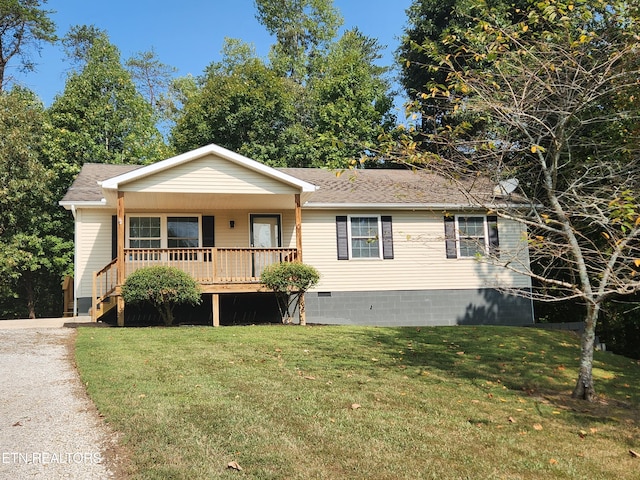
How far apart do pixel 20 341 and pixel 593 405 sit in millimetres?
9323

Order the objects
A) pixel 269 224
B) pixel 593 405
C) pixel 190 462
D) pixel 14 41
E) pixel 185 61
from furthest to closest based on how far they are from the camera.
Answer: pixel 185 61 → pixel 14 41 → pixel 269 224 → pixel 593 405 → pixel 190 462

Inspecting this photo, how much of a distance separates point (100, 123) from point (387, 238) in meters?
13.5

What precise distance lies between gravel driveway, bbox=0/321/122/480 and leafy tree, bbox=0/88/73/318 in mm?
11757

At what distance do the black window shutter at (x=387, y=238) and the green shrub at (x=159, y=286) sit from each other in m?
5.47

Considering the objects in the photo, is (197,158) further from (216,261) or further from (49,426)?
(49,426)

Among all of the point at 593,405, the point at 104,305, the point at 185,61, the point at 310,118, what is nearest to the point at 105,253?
the point at 104,305

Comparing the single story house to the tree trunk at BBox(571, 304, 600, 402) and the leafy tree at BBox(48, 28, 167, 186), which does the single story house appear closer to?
the leafy tree at BBox(48, 28, 167, 186)

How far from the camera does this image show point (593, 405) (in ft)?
20.8

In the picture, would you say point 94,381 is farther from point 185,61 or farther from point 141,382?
point 185,61

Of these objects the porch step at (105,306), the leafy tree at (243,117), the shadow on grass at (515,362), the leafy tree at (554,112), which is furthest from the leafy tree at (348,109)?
the leafy tree at (554,112)

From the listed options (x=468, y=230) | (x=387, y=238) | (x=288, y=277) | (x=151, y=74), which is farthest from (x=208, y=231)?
(x=151, y=74)

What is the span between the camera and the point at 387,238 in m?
15.4

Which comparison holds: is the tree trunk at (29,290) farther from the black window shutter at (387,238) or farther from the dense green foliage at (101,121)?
the black window shutter at (387,238)

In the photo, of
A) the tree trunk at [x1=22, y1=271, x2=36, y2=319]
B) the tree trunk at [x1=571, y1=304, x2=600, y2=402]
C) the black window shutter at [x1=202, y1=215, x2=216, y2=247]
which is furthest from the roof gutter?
the tree trunk at [x1=22, y1=271, x2=36, y2=319]
